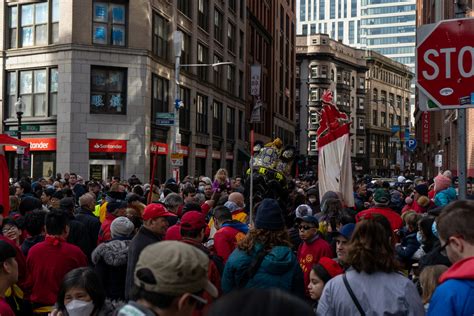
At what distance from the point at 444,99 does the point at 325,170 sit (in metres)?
7.33

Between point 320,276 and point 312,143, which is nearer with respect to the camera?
point 320,276

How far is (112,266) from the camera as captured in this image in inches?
265

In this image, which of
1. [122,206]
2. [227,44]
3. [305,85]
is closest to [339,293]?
[122,206]

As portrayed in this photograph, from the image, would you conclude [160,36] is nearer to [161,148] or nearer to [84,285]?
[161,148]

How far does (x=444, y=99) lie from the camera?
4.94m

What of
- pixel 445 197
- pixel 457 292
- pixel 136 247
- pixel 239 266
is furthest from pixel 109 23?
pixel 457 292

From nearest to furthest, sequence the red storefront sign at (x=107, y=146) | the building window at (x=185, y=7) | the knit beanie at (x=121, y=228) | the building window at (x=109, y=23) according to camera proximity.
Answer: the knit beanie at (x=121, y=228)
the red storefront sign at (x=107, y=146)
the building window at (x=109, y=23)
the building window at (x=185, y=7)

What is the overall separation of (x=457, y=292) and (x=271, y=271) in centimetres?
242

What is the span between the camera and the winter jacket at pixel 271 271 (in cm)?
541

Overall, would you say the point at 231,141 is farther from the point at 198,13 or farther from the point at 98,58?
the point at 98,58

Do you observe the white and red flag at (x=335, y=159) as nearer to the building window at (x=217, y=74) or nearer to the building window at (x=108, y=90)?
the building window at (x=108, y=90)

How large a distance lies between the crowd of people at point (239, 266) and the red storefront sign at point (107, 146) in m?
22.0

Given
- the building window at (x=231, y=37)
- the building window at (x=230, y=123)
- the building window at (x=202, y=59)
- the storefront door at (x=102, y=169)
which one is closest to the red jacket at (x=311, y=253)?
the storefront door at (x=102, y=169)

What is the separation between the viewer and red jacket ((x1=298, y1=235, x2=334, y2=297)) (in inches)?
268
